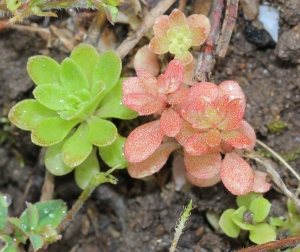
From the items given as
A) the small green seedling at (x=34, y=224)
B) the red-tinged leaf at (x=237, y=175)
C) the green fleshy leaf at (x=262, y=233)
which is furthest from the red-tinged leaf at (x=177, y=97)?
the small green seedling at (x=34, y=224)

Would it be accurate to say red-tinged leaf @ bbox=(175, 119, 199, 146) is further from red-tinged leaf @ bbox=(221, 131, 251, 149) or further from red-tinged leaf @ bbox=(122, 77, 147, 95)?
red-tinged leaf @ bbox=(122, 77, 147, 95)

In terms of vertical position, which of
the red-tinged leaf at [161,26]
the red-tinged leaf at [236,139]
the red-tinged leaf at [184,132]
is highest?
the red-tinged leaf at [161,26]

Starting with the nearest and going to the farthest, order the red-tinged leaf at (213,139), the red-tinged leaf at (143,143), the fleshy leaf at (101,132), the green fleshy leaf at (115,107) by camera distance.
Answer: the red-tinged leaf at (213,139)
the red-tinged leaf at (143,143)
the fleshy leaf at (101,132)
the green fleshy leaf at (115,107)

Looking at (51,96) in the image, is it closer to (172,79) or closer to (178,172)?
(172,79)

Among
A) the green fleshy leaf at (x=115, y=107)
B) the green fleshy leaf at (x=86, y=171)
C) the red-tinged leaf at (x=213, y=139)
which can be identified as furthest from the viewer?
the green fleshy leaf at (x=86, y=171)

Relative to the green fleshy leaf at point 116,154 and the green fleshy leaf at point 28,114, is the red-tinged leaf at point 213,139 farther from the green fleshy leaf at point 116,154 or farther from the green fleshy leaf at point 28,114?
the green fleshy leaf at point 28,114

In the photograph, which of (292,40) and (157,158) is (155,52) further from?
(292,40)

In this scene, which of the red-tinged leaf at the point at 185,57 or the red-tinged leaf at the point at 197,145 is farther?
the red-tinged leaf at the point at 185,57

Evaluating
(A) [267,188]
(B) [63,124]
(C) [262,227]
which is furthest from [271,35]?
(B) [63,124]
